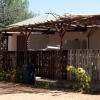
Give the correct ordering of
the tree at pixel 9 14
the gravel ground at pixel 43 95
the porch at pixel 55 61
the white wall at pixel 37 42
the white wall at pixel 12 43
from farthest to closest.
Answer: the tree at pixel 9 14, the white wall at pixel 12 43, the white wall at pixel 37 42, the porch at pixel 55 61, the gravel ground at pixel 43 95

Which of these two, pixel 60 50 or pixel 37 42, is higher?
pixel 37 42

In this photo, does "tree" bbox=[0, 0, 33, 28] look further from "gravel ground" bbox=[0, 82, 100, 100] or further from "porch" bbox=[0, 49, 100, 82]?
"gravel ground" bbox=[0, 82, 100, 100]

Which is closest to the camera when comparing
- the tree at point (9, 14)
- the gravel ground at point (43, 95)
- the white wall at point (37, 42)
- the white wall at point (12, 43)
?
the gravel ground at point (43, 95)

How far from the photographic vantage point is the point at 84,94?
1002 cm

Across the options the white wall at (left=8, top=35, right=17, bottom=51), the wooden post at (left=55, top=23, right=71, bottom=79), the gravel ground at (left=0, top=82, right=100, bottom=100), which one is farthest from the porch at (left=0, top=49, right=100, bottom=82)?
the white wall at (left=8, top=35, right=17, bottom=51)

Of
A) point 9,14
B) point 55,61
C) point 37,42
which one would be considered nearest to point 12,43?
point 37,42

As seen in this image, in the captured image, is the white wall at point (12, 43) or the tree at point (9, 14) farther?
the tree at point (9, 14)

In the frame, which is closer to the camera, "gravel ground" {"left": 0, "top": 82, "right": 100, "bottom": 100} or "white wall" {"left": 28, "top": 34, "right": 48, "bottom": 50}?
"gravel ground" {"left": 0, "top": 82, "right": 100, "bottom": 100}

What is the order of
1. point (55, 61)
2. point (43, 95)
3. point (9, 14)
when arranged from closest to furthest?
point (43, 95)
point (55, 61)
point (9, 14)

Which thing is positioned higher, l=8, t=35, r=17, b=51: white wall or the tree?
the tree

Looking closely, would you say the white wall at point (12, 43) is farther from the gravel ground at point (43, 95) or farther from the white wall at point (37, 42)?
the gravel ground at point (43, 95)

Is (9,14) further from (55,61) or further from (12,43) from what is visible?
(55,61)

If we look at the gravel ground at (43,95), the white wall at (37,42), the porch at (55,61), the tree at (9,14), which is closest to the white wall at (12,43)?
the white wall at (37,42)

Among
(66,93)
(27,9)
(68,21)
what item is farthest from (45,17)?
(27,9)
